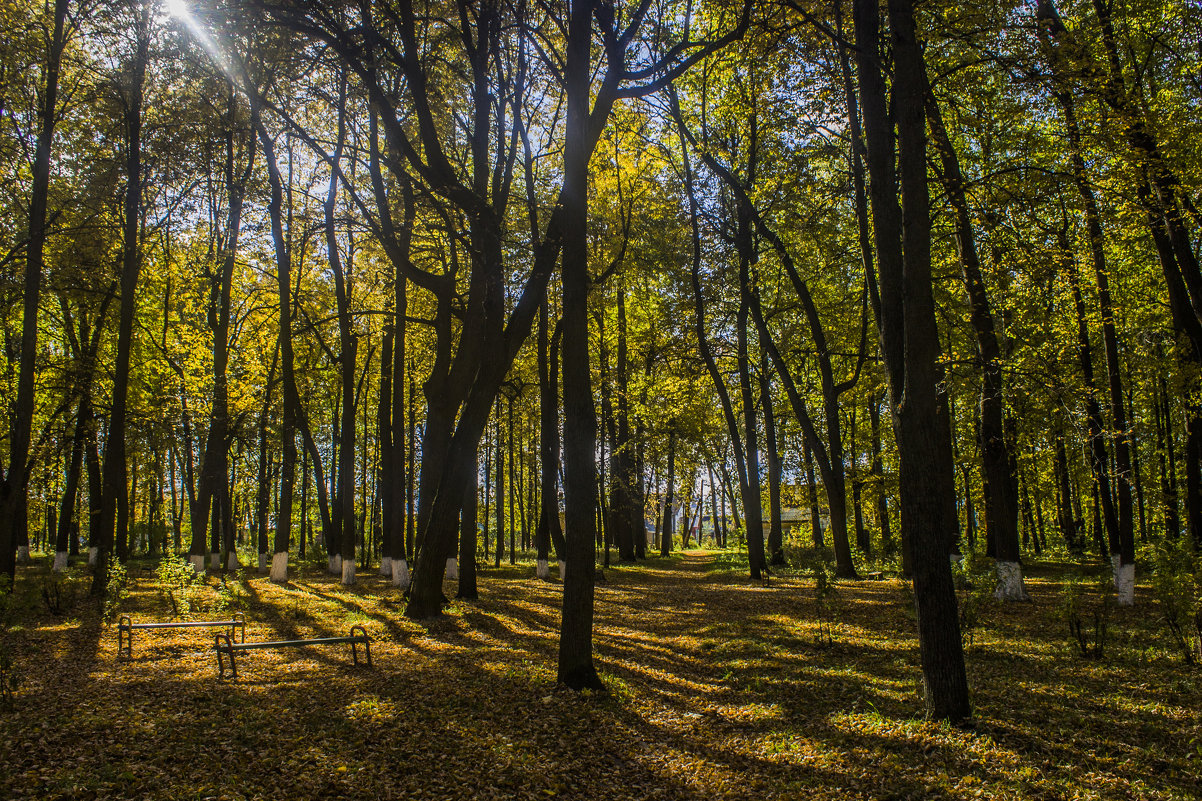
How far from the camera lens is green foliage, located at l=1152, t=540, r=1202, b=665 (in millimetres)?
7227

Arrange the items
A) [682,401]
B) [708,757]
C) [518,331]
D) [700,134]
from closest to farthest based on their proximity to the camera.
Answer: [708,757] → [518,331] → [700,134] → [682,401]

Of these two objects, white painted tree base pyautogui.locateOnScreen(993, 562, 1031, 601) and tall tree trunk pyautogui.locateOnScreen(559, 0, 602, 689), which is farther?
white painted tree base pyautogui.locateOnScreen(993, 562, 1031, 601)

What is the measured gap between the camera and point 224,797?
14.2 feet

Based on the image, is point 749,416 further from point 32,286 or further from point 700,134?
point 32,286

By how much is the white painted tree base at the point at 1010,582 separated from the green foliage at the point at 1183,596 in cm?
329

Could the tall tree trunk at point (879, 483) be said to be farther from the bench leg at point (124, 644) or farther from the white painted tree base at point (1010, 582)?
the bench leg at point (124, 644)

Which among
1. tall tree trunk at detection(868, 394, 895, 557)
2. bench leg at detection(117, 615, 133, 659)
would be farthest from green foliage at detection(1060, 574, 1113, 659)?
bench leg at detection(117, 615, 133, 659)

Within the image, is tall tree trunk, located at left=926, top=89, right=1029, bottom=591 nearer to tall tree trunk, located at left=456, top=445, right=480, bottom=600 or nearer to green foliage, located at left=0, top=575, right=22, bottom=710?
tall tree trunk, located at left=456, top=445, right=480, bottom=600

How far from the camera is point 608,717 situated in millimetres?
6309

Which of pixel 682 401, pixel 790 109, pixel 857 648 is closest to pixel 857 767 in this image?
pixel 857 648

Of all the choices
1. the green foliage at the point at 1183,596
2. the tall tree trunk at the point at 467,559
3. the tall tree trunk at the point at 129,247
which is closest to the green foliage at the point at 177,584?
the tall tree trunk at the point at 129,247

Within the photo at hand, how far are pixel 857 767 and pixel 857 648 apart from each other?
14.1 feet

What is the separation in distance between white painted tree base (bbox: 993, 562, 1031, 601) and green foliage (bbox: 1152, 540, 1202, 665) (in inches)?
130

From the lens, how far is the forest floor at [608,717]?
15.4 feet
